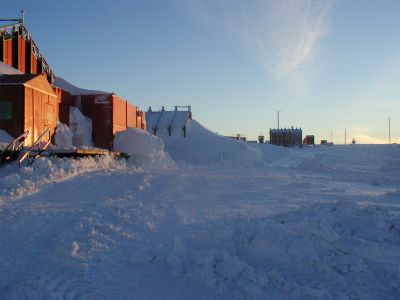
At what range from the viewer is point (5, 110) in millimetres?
15852

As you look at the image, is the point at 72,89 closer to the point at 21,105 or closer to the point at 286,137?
the point at 21,105

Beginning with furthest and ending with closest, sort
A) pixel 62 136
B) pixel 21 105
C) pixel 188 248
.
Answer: pixel 62 136
pixel 21 105
pixel 188 248

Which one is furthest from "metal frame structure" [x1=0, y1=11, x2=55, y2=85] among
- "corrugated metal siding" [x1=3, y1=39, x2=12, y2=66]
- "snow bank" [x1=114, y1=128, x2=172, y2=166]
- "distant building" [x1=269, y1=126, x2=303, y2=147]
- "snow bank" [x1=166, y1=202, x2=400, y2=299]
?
"distant building" [x1=269, y1=126, x2=303, y2=147]

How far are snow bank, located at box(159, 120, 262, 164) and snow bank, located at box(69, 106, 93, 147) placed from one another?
10137 mm

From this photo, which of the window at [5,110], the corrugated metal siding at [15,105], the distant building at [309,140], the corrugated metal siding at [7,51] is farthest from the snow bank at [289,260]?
the distant building at [309,140]

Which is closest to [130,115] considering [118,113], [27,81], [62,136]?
[118,113]

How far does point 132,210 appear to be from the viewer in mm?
8789

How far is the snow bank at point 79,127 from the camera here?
67.4ft

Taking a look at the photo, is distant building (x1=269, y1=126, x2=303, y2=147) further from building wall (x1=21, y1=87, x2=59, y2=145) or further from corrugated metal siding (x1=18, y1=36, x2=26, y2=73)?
building wall (x1=21, y1=87, x2=59, y2=145)

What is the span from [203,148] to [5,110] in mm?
17585

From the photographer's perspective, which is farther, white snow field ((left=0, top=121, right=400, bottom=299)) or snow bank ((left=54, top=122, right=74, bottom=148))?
snow bank ((left=54, top=122, right=74, bottom=148))

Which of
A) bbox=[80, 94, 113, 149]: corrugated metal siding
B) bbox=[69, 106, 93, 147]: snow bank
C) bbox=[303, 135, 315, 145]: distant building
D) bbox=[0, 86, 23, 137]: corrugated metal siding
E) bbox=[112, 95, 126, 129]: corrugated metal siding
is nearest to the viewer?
bbox=[0, 86, 23, 137]: corrugated metal siding

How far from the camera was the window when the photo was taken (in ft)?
51.9

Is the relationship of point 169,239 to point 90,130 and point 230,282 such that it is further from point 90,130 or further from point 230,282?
point 90,130
